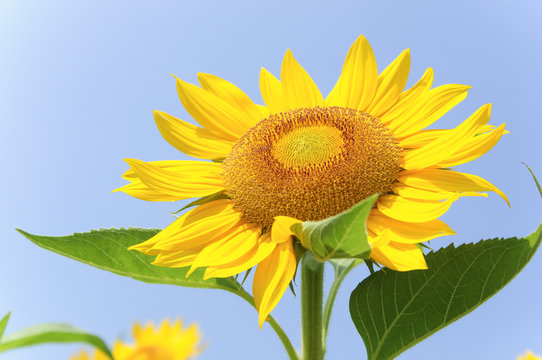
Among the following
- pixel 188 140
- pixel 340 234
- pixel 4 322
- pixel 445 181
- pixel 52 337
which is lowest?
pixel 52 337

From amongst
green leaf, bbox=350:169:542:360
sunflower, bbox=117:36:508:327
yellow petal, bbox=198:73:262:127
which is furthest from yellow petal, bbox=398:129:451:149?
yellow petal, bbox=198:73:262:127

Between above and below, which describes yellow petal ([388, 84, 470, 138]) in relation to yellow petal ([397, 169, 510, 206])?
above

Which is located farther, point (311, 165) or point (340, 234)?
point (311, 165)

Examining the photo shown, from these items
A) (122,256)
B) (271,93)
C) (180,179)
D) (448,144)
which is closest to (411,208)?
(448,144)

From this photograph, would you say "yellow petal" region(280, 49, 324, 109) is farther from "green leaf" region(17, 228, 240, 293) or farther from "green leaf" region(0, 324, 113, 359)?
"green leaf" region(0, 324, 113, 359)

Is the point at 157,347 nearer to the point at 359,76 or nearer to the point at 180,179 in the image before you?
the point at 180,179

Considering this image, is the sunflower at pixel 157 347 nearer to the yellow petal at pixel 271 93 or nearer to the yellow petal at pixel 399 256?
the yellow petal at pixel 399 256
